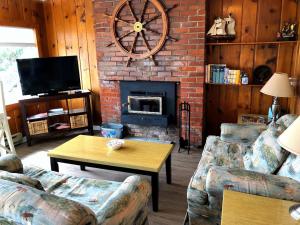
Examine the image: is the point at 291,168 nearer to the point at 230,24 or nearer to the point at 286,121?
the point at 286,121

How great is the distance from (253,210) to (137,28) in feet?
9.81

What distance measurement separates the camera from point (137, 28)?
367 centimetres

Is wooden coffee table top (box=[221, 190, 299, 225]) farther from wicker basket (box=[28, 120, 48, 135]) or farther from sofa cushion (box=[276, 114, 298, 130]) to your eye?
wicker basket (box=[28, 120, 48, 135])

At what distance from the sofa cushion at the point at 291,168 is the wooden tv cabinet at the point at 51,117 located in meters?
3.16

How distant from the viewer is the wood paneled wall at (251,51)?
3.27 m

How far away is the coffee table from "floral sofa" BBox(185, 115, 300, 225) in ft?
1.25

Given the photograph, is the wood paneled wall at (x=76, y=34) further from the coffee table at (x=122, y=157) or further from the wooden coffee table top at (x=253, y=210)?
the wooden coffee table top at (x=253, y=210)

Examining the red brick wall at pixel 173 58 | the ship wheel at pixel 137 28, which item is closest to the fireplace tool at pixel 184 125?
the red brick wall at pixel 173 58

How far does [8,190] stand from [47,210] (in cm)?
26

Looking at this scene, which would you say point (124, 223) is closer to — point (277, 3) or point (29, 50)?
point (277, 3)

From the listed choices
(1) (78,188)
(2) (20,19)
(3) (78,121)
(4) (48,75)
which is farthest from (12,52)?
(1) (78,188)

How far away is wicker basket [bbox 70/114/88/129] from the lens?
13.9ft

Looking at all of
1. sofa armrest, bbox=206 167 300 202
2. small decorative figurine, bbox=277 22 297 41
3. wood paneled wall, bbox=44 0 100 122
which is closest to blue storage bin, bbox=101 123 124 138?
wood paneled wall, bbox=44 0 100 122

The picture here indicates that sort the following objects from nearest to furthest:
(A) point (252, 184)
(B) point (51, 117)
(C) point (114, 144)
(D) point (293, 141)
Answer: (D) point (293, 141) < (A) point (252, 184) < (C) point (114, 144) < (B) point (51, 117)
